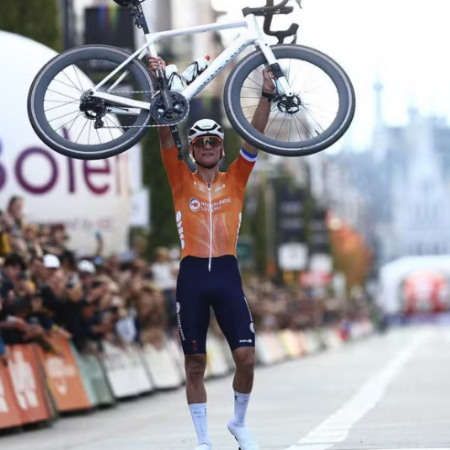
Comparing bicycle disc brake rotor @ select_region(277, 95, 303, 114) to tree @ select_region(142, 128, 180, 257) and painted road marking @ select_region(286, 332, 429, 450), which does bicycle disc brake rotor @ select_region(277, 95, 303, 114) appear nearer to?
painted road marking @ select_region(286, 332, 429, 450)

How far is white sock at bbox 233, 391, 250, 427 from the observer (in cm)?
1052

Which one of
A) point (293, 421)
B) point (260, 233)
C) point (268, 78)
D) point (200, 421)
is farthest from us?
point (260, 233)

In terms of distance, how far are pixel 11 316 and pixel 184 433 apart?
2550 millimetres

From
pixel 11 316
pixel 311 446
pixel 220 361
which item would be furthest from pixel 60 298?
pixel 220 361

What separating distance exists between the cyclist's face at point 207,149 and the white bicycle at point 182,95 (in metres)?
0.15

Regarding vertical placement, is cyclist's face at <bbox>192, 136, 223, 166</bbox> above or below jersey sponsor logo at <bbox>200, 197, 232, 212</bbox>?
above

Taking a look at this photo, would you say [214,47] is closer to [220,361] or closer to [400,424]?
[220,361]

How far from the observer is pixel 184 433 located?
13.9 m

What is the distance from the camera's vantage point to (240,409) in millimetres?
10539

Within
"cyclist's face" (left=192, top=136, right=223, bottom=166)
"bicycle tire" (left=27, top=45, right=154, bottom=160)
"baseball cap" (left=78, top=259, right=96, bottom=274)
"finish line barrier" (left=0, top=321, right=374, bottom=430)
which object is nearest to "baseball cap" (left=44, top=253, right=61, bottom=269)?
"finish line barrier" (left=0, top=321, right=374, bottom=430)

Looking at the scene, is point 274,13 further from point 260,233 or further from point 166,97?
point 260,233

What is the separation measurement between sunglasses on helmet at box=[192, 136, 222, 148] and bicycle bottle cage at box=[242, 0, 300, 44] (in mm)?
952

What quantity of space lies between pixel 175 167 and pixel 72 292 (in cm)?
730

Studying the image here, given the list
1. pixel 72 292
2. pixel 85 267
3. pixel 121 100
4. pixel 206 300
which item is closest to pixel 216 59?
pixel 121 100
